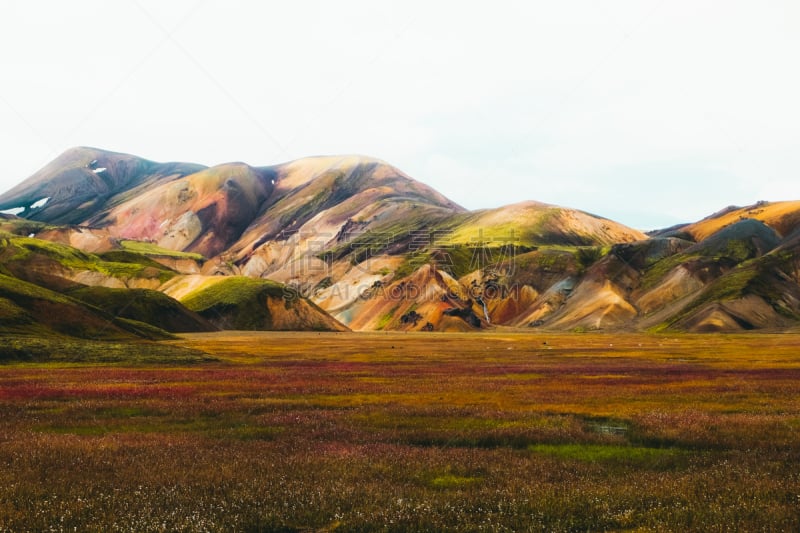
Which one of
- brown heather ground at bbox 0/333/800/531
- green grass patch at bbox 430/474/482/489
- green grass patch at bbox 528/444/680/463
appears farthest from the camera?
green grass patch at bbox 528/444/680/463

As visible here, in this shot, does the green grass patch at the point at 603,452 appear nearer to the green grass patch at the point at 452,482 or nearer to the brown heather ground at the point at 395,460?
the brown heather ground at the point at 395,460

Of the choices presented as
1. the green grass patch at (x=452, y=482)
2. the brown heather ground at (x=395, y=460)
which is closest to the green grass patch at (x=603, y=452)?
the brown heather ground at (x=395, y=460)

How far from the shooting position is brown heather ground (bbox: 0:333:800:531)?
12.7 meters

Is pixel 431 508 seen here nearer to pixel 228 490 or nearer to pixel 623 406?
pixel 228 490

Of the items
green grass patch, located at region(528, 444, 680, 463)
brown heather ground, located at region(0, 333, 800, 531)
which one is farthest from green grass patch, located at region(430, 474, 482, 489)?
green grass patch, located at region(528, 444, 680, 463)

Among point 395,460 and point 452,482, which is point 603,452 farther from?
point 395,460

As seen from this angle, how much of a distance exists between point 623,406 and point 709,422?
659 cm

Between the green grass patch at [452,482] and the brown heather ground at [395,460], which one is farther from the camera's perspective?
the green grass patch at [452,482]

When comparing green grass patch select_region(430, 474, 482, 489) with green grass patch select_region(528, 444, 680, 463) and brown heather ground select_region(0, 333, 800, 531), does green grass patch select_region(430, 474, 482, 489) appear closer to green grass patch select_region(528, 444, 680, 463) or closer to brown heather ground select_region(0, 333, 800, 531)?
brown heather ground select_region(0, 333, 800, 531)

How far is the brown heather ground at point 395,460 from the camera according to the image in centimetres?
1272

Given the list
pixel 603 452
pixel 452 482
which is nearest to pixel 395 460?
pixel 452 482

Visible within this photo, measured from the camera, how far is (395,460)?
1803cm

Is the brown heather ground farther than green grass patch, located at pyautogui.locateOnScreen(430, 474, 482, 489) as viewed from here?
No

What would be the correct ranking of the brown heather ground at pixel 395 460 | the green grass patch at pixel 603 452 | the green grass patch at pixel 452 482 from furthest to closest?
the green grass patch at pixel 603 452 → the green grass patch at pixel 452 482 → the brown heather ground at pixel 395 460
